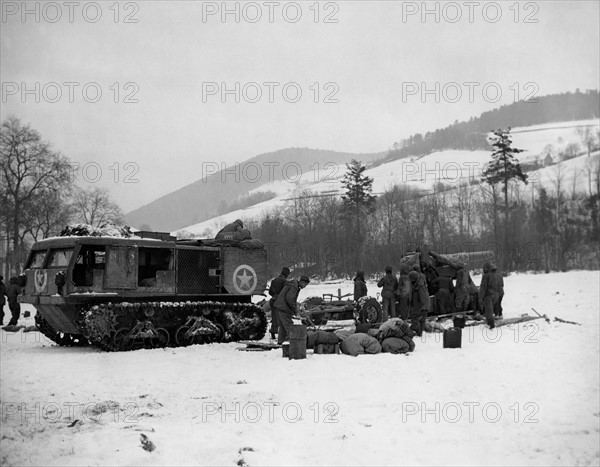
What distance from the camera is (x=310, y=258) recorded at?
4359 cm

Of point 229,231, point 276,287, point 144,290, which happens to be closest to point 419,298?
point 276,287

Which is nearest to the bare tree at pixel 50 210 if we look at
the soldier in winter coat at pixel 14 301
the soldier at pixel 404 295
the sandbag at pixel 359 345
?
the soldier in winter coat at pixel 14 301

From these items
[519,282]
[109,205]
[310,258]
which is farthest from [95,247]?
[310,258]

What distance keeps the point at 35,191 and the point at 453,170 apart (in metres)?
82.0

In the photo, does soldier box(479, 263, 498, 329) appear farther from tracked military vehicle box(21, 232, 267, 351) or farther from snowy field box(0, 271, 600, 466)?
tracked military vehicle box(21, 232, 267, 351)

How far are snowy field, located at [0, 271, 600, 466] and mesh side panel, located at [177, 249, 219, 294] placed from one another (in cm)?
188

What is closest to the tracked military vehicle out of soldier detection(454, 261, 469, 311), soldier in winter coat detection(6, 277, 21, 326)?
soldier in winter coat detection(6, 277, 21, 326)

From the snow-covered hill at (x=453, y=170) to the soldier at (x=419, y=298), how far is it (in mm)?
27473

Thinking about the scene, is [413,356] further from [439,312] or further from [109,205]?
[109,205]

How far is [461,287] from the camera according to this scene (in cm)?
1927

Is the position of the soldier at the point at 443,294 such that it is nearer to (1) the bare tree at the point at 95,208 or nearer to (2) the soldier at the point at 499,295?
(2) the soldier at the point at 499,295

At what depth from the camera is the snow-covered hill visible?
57.8 meters

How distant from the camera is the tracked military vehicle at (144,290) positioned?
14672mm

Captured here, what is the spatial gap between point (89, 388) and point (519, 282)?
26727mm
